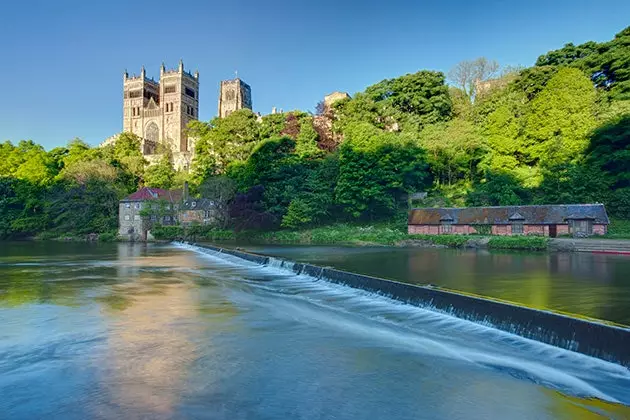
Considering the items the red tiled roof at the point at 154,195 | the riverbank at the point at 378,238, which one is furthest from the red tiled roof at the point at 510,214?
the red tiled roof at the point at 154,195

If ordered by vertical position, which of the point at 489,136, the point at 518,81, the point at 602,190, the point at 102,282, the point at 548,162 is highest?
the point at 518,81

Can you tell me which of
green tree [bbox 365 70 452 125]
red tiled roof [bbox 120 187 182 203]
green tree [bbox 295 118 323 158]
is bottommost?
red tiled roof [bbox 120 187 182 203]

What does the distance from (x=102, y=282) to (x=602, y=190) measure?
39.7 metres

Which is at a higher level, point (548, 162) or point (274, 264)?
point (548, 162)

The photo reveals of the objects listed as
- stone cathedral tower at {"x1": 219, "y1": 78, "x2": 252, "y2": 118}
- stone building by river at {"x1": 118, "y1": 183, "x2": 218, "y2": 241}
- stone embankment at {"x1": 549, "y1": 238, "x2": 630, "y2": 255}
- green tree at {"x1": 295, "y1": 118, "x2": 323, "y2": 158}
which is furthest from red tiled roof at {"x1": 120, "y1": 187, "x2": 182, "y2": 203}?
stone cathedral tower at {"x1": 219, "y1": 78, "x2": 252, "y2": 118}

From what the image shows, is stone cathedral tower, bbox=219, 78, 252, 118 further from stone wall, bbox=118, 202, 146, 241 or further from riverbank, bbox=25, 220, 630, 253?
riverbank, bbox=25, 220, 630, 253

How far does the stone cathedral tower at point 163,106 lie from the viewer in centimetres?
10262

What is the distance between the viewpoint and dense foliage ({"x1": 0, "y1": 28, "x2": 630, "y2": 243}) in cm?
4019

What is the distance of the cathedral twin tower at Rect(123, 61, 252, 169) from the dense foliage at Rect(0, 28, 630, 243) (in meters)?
42.0

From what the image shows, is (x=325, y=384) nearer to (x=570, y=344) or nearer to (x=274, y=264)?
(x=570, y=344)

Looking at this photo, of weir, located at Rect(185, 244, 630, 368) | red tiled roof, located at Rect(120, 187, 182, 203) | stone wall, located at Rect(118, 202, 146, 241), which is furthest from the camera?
red tiled roof, located at Rect(120, 187, 182, 203)

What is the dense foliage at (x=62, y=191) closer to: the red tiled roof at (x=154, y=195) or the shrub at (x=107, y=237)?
the shrub at (x=107, y=237)

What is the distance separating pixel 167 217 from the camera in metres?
54.8

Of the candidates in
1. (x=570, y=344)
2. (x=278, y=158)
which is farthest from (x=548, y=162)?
(x=570, y=344)
